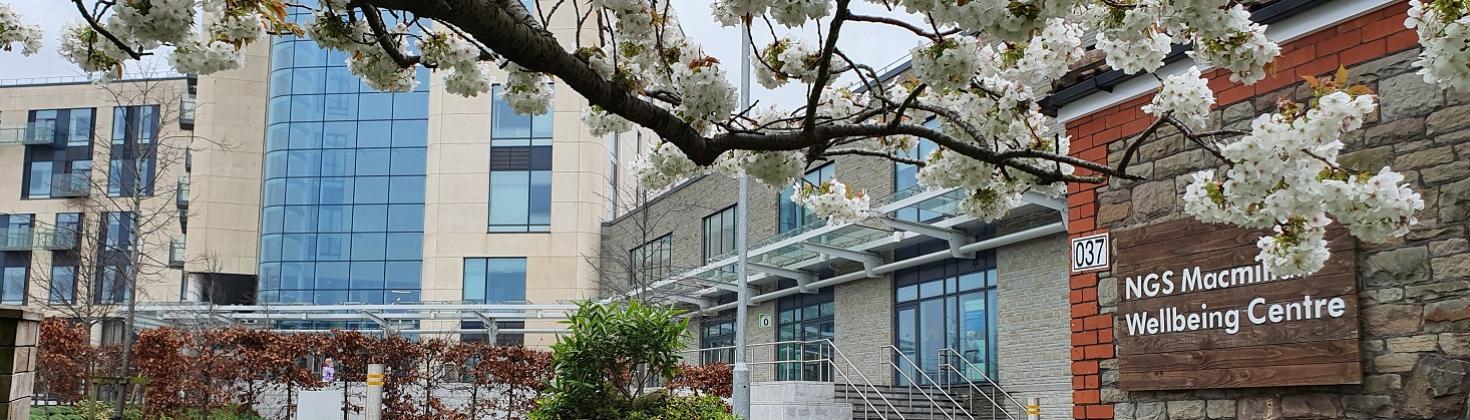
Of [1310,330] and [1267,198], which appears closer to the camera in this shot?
[1267,198]

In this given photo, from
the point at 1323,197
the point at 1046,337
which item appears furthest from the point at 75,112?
the point at 1323,197

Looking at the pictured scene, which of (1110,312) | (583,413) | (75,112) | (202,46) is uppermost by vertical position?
(75,112)

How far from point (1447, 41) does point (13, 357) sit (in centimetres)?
844

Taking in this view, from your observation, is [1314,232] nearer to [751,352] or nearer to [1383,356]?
[1383,356]

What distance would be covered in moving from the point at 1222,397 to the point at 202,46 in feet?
17.6

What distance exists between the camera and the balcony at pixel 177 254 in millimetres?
42594

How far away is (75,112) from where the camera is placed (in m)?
47.7

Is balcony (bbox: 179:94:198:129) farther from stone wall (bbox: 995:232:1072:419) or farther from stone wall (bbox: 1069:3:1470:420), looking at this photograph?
stone wall (bbox: 1069:3:1470:420)

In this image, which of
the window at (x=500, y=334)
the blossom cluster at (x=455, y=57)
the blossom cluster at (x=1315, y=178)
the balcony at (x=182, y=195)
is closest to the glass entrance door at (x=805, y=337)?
the window at (x=500, y=334)

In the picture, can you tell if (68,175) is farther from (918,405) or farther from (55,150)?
(918,405)

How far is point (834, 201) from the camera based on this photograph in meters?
7.48

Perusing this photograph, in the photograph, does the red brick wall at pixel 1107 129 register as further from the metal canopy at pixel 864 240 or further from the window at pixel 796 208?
the window at pixel 796 208

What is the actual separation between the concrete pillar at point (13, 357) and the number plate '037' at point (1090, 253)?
688 cm

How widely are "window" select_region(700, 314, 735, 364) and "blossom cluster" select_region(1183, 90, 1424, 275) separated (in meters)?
25.4
